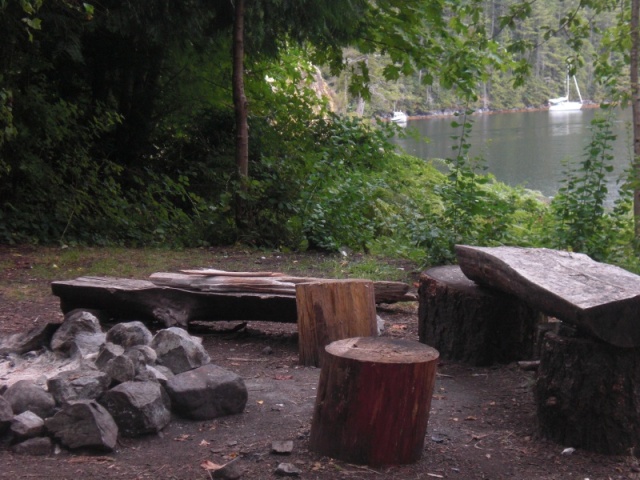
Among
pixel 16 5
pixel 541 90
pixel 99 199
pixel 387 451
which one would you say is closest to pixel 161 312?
pixel 387 451

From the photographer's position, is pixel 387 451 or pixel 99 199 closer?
pixel 387 451

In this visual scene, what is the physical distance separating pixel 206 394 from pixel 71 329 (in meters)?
1.26

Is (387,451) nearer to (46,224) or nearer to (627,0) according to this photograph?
(46,224)

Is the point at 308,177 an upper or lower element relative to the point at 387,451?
upper

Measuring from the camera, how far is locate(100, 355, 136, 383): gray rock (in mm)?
4031

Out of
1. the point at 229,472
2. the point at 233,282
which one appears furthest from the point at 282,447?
the point at 233,282

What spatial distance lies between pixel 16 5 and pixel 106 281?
4162 millimetres

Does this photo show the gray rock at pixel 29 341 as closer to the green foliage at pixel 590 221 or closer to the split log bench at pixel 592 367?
the split log bench at pixel 592 367

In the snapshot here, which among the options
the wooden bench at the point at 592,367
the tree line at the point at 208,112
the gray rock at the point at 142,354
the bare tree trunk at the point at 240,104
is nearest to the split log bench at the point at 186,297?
the gray rock at the point at 142,354

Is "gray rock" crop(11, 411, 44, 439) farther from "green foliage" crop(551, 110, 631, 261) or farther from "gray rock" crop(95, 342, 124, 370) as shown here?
"green foliage" crop(551, 110, 631, 261)

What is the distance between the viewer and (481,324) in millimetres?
5199

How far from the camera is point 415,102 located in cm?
5581

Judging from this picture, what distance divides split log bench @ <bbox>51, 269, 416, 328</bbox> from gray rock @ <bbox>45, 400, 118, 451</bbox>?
201 centimetres

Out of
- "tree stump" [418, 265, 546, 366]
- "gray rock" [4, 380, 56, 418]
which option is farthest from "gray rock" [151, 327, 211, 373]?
"tree stump" [418, 265, 546, 366]
